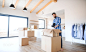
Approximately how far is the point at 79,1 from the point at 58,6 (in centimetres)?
155

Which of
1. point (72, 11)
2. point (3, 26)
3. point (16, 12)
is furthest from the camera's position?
point (16, 12)

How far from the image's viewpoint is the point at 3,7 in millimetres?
5367

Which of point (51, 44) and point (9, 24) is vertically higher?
point (9, 24)

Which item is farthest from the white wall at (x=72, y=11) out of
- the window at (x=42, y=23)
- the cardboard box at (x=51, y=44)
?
the window at (x=42, y=23)

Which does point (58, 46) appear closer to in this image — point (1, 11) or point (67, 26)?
point (67, 26)

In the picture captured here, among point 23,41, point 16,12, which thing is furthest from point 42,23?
point 23,41

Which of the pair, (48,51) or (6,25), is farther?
(6,25)

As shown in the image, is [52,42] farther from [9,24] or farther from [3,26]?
[3,26]

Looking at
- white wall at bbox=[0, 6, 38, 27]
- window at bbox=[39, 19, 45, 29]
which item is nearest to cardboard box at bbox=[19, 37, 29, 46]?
white wall at bbox=[0, 6, 38, 27]

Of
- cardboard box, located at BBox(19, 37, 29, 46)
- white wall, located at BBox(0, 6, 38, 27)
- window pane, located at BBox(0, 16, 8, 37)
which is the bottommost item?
cardboard box, located at BBox(19, 37, 29, 46)

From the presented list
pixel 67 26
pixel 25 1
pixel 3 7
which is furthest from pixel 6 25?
pixel 67 26

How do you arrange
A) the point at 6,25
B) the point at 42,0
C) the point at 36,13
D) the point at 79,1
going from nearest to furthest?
the point at 79,1, the point at 42,0, the point at 6,25, the point at 36,13

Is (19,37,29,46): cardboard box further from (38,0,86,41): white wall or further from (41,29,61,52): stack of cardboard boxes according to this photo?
(38,0,86,41): white wall

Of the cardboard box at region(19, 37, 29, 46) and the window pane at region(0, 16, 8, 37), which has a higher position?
the window pane at region(0, 16, 8, 37)
